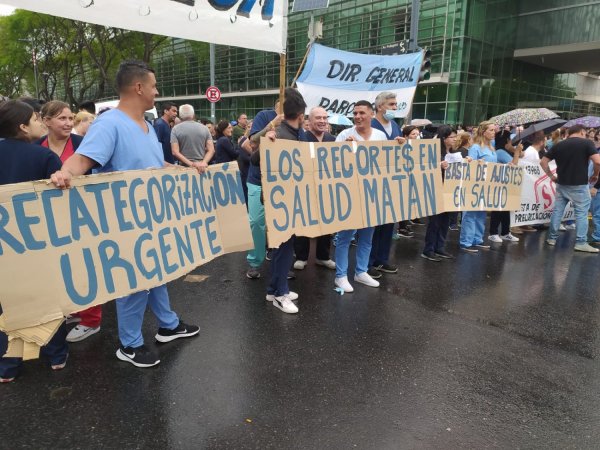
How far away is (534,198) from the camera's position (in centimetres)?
800

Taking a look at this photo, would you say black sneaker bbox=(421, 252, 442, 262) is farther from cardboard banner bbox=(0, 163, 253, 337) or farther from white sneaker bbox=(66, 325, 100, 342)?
white sneaker bbox=(66, 325, 100, 342)

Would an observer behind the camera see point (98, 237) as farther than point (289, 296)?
No

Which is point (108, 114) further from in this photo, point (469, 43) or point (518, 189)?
point (469, 43)

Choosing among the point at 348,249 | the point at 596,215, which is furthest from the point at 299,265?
the point at 596,215

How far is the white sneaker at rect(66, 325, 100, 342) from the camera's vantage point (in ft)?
11.5

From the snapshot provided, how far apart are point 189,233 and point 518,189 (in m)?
6.10

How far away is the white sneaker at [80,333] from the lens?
3494 millimetres

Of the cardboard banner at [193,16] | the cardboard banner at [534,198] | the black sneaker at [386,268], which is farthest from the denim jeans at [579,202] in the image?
the cardboard banner at [193,16]

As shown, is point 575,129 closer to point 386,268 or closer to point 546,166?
point 546,166

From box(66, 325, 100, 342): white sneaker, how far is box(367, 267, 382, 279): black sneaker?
3.08m

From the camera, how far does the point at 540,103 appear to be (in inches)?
1245

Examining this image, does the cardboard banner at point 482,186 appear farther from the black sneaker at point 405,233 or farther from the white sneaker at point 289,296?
the white sneaker at point 289,296

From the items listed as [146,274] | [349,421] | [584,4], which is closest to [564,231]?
[349,421]

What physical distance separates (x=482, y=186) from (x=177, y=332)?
5196 millimetres
